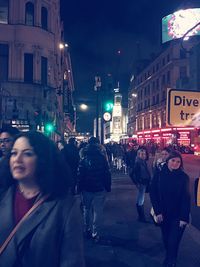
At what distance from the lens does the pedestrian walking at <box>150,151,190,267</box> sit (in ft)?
16.5

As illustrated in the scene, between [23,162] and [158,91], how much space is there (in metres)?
71.7

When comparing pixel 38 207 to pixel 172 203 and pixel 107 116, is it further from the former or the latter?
pixel 107 116

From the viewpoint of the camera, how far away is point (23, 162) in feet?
7.59

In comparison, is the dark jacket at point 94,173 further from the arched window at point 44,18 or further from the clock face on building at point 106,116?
the arched window at point 44,18

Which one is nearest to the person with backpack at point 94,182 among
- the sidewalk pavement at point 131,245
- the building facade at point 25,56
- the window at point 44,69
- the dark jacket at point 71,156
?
the sidewalk pavement at point 131,245

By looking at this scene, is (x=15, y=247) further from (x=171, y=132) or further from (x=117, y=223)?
(x=171, y=132)

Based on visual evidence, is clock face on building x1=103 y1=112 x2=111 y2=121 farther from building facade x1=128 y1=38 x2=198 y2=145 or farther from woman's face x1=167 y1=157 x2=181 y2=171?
building facade x1=128 y1=38 x2=198 y2=145

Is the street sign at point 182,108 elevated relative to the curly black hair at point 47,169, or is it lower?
elevated

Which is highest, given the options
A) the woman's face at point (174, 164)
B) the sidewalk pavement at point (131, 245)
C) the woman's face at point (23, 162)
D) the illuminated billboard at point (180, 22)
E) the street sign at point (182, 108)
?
the illuminated billboard at point (180, 22)

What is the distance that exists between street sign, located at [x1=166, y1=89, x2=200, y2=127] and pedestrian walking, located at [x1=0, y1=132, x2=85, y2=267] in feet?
8.07

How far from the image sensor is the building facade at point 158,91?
54812mm

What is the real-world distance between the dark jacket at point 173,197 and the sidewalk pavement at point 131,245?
96 cm

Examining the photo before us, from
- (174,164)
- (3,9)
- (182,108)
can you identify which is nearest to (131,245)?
(174,164)

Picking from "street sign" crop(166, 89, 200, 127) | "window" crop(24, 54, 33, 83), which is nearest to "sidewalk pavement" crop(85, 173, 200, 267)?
"street sign" crop(166, 89, 200, 127)
